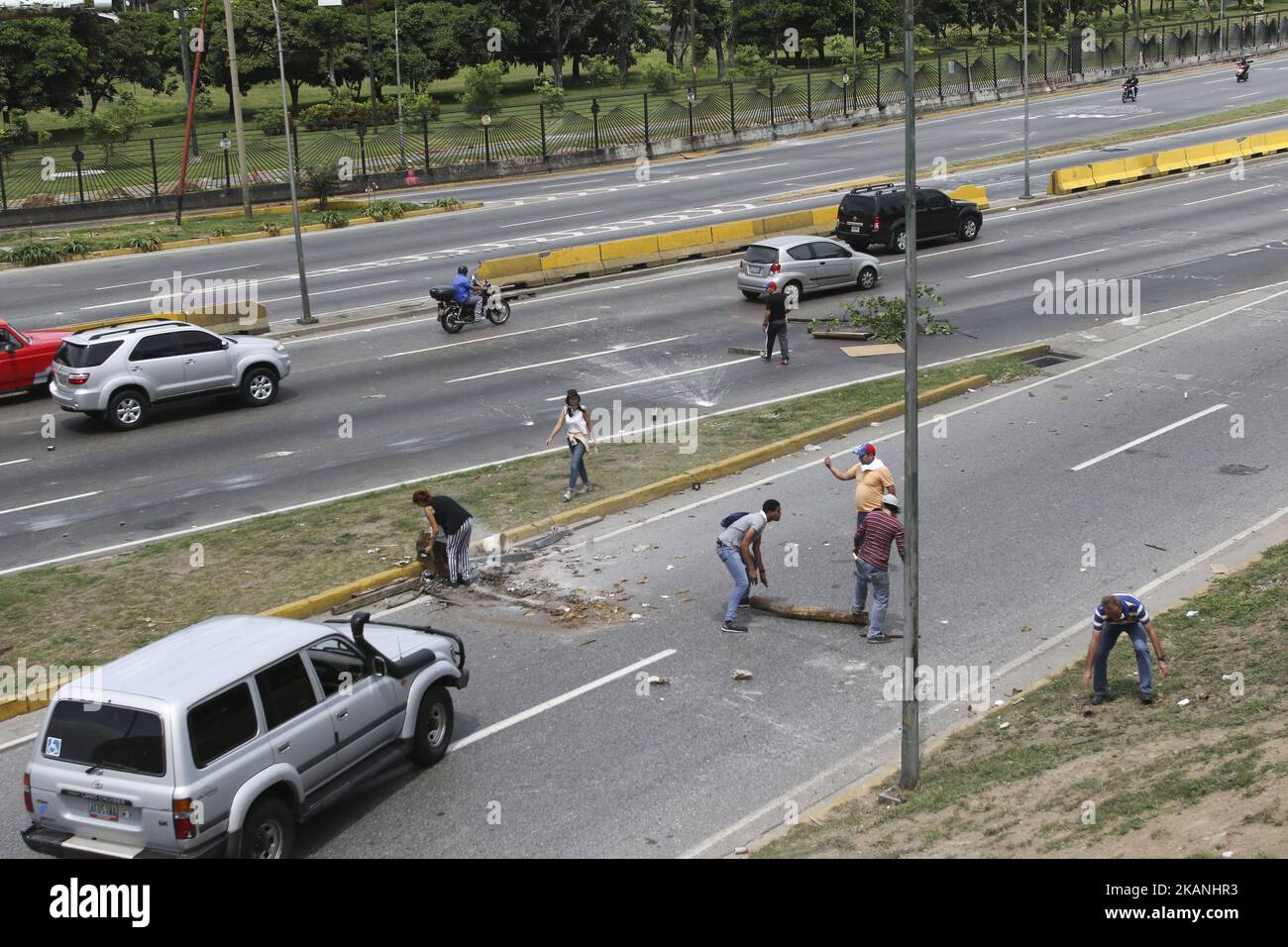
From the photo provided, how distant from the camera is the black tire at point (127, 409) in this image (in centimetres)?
2361

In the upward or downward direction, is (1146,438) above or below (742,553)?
below

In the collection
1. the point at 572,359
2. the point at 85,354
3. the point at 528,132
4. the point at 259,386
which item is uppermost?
the point at 528,132

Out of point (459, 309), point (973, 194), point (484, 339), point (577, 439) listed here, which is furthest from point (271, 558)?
point (973, 194)

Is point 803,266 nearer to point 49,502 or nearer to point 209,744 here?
point 49,502

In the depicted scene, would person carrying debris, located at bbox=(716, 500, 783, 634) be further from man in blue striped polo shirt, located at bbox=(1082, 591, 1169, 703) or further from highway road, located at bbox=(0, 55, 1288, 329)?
highway road, located at bbox=(0, 55, 1288, 329)

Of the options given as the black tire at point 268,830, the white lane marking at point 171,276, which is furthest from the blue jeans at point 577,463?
the white lane marking at point 171,276

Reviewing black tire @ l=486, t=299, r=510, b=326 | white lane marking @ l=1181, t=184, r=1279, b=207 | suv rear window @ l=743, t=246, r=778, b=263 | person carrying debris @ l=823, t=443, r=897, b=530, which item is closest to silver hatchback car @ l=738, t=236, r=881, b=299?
suv rear window @ l=743, t=246, r=778, b=263

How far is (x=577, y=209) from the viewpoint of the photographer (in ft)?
151

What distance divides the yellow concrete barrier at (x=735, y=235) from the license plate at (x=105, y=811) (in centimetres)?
2963

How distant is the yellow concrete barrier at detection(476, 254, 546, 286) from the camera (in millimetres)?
33750

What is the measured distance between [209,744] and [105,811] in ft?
2.84

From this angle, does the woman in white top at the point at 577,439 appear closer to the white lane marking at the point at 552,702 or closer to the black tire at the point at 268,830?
the white lane marking at the point at 552,702

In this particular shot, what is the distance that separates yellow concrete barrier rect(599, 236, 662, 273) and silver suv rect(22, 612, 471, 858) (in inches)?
1000

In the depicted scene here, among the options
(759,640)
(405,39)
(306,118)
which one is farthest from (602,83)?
(759,640)
